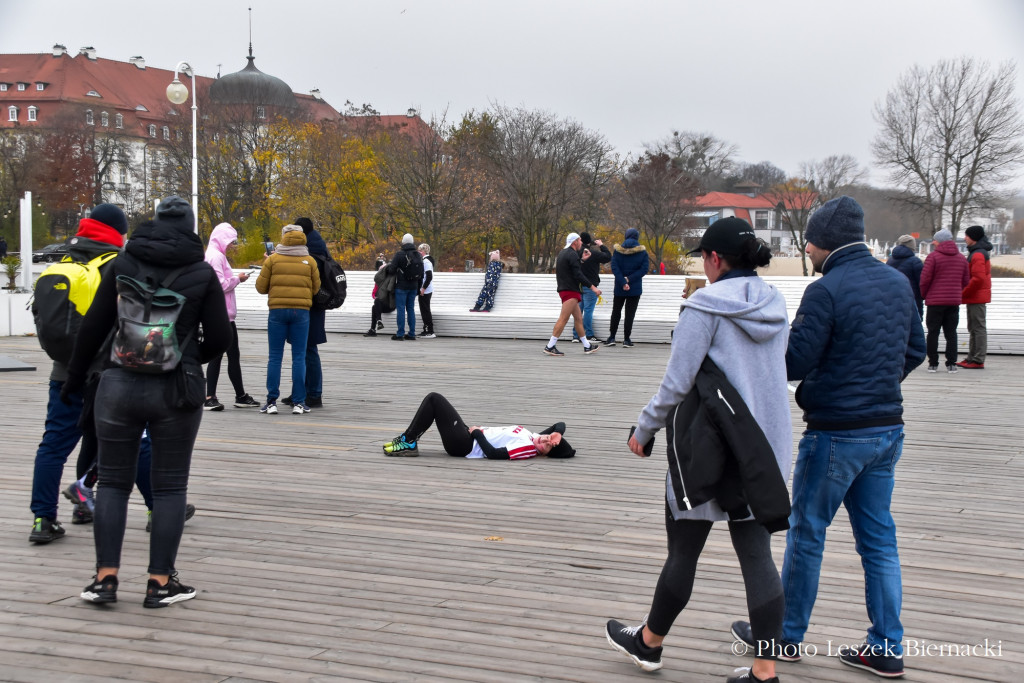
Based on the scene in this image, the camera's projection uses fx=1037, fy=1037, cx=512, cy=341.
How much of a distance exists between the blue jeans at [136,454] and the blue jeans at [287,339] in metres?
5.40

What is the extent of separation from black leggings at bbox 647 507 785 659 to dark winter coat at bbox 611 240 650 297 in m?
13.8

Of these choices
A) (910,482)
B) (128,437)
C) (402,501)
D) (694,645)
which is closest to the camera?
(694,645)

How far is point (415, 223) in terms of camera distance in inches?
1523

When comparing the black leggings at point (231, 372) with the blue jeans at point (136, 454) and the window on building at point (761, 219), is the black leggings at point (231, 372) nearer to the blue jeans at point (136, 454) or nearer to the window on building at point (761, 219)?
the blue jeans at point (136, 454)

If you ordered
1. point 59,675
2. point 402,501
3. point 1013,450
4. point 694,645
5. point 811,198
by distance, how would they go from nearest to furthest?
1. point 59,675
2. point 694,645
3. point 402,501
4. point 1013,450
5. point 811,198

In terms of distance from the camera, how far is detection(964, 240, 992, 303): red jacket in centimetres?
1406

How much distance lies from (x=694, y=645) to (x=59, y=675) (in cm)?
235

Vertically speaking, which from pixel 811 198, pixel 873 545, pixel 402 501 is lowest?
pixel 402 501

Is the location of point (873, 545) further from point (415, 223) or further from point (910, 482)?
point (415, 223)

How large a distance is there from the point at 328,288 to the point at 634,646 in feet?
22.9

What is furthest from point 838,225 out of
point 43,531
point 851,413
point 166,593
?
point 43,531

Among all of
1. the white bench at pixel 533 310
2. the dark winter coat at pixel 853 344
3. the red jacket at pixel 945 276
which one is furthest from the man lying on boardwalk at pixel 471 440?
the white bench at pixel 533 310

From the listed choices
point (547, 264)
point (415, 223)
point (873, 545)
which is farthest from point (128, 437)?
point (547, 264)

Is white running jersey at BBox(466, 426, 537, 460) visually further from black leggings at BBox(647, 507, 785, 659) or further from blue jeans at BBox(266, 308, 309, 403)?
black leggings at BBox(647, 507, 785, 659)
